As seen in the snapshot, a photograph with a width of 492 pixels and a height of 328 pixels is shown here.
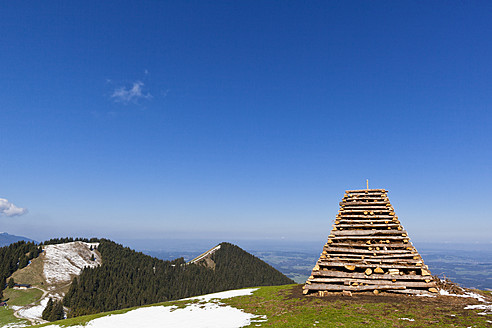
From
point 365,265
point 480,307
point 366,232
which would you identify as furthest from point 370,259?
point 480,307

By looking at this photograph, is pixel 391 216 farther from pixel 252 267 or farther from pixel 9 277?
pixel 252 267

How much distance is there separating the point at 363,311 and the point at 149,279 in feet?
369

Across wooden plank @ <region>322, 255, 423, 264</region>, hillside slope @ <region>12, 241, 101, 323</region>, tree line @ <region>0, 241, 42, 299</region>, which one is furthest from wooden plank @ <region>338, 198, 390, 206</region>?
tree line @ <region>0, 241, 42, 299</region>

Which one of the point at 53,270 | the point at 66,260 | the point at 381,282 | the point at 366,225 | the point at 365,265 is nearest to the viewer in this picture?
the point at 381,282

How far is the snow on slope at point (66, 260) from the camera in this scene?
88562mm

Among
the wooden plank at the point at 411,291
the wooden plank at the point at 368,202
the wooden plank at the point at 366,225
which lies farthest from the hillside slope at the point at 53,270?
the wooden plank at the point at 411,291

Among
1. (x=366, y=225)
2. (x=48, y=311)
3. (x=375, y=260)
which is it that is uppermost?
(x=366, y=225)

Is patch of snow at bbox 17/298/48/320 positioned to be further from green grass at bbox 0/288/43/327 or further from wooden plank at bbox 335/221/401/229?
wooden plank at bbox 335/221/401/229

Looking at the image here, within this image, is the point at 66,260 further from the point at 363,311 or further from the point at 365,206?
the point at 363,311

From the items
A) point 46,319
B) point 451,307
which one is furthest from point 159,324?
point 46,319

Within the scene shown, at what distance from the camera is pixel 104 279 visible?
325 ft

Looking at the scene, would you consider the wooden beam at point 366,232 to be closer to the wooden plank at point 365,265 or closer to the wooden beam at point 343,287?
the wooden plank at point 365,265

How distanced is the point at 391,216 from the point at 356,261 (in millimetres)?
7061

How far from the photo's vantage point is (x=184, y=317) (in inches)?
778
